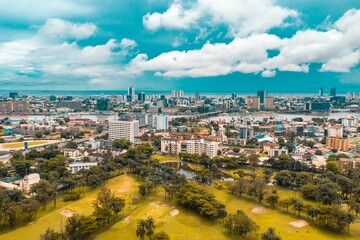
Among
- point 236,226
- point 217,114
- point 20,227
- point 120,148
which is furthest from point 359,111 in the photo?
point 20,227

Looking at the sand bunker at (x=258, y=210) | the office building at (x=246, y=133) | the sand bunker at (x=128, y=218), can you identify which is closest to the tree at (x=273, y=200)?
the sand bunker at (x=258, y=210)

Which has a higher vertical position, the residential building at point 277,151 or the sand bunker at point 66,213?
the residential building at point 277,151

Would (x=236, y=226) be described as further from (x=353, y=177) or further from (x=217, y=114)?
(x=217, y=114)

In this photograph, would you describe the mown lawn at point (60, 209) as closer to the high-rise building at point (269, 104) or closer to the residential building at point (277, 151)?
the residential building at point (277, 151)

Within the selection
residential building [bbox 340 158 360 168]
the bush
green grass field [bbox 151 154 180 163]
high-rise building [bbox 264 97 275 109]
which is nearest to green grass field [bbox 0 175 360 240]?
the bush

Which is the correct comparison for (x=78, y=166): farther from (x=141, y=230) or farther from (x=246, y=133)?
(x=246, y=133)
